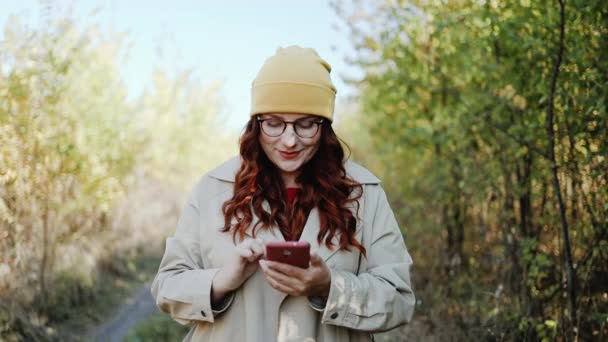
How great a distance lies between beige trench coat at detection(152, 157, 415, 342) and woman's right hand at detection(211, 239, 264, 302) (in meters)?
0.04

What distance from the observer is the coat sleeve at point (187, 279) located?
224 cm

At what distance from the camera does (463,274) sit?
22.9 ft

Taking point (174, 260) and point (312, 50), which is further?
point (312, 50)

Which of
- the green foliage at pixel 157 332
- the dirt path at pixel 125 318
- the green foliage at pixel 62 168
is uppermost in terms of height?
the green foliage at pixel 62 168

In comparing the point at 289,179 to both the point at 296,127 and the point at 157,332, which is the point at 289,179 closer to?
the point at 296,127

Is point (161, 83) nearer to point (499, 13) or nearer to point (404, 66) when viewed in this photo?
point (404, 66)

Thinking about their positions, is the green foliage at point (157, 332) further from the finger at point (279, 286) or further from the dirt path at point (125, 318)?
the finger at point (279, 286)

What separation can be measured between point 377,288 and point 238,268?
1.64ft

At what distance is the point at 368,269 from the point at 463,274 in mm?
4870

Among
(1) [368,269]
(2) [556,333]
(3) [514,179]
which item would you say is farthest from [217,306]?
(3) [514,179]

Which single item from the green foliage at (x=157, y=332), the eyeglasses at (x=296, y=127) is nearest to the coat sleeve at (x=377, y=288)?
the eyeglasses at (x=296, y=127)

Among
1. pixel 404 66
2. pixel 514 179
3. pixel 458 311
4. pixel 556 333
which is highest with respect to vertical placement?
pixel 404 66

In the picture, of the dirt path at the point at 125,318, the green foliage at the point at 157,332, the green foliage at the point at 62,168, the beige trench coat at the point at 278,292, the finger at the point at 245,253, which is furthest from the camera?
the dirt path at the point at 125,318

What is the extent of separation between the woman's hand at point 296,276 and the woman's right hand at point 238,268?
6cm
